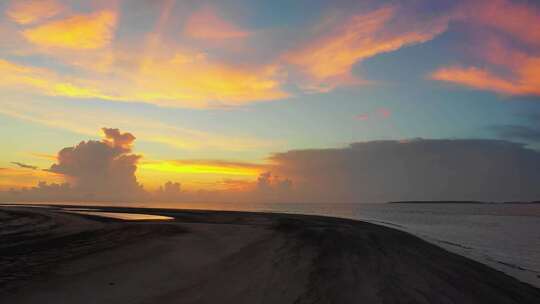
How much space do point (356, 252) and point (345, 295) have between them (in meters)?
10.3

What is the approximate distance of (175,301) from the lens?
37.9ft

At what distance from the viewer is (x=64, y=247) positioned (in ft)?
72.6

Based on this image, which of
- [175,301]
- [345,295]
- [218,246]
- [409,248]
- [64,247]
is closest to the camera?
[175,301]

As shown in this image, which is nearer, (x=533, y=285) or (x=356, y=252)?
(x=533, y=285)

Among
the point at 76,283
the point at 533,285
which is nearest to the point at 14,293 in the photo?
the point at 76,283

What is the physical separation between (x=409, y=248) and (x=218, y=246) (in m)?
13.0

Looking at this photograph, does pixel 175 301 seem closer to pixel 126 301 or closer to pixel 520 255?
pixel 126 301

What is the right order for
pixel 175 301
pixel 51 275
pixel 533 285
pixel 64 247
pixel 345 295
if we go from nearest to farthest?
pixel 175 301 < pixel 345 295 < pixel 51 275 < pixel 533 285 < pixel 64 247

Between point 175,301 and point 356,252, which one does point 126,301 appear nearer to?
point 175,301

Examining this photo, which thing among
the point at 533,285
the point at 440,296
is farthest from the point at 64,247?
the point at 533,285

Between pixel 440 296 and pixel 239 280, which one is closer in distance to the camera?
pixel 440 296

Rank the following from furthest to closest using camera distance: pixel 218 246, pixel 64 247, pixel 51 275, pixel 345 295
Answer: pixel 218 246 → pixel 64 247 → pixel 51 275 → pixel 345 295

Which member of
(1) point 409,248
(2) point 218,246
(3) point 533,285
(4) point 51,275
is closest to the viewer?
(4) point 51,275

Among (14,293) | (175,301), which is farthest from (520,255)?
(14,293)
